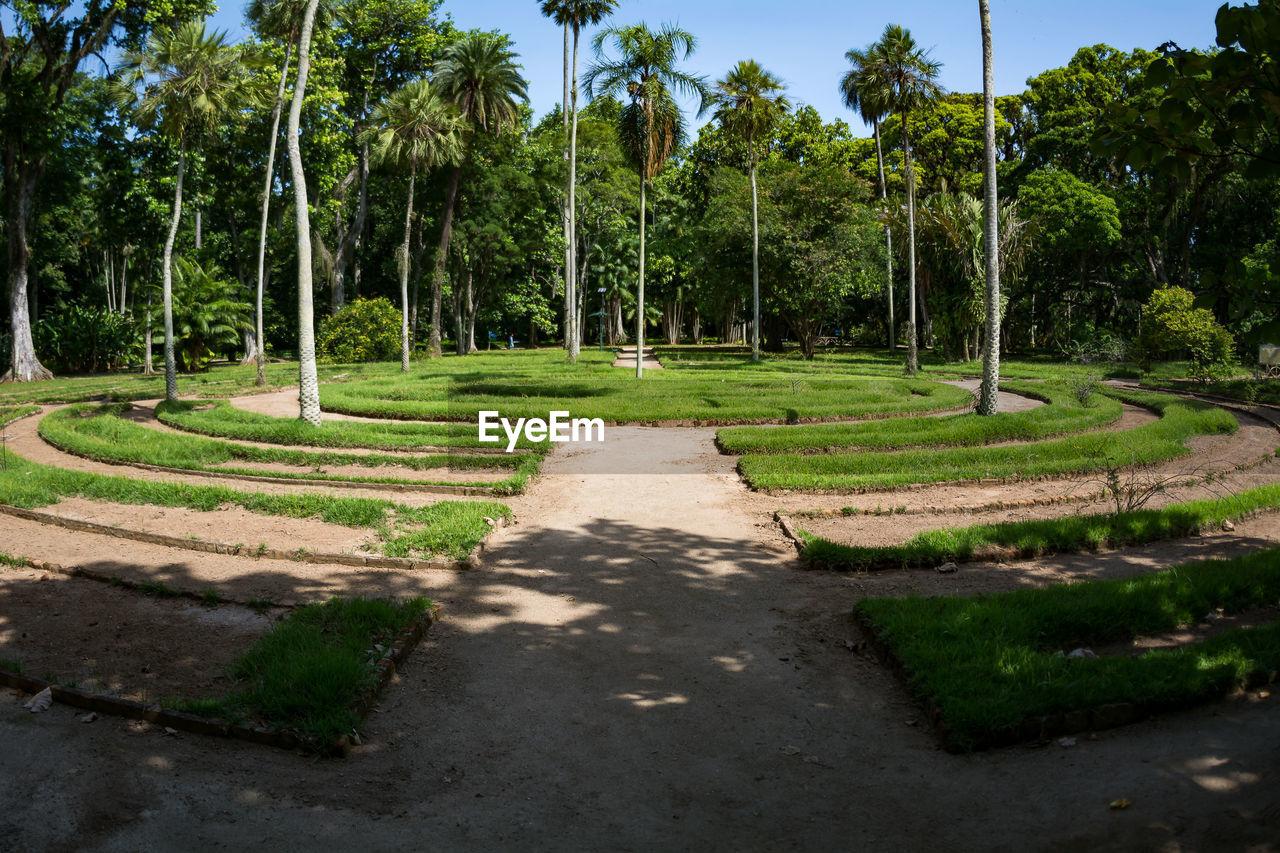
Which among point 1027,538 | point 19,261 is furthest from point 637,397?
point 19,261

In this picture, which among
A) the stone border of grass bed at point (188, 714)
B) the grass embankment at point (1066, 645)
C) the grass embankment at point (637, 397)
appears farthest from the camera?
the grass embankment at point (637, 397)

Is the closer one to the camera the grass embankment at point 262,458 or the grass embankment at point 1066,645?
the grass embankment at point 1066,645

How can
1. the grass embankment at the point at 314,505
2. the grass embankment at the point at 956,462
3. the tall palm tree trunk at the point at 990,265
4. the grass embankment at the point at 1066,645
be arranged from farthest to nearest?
the tall palm tree trunk at the point at 990,265 < the grass embankment at the point at 956,462 < the grass embankment at the point at 314,505 < the grass embankment at the point at 1066,645

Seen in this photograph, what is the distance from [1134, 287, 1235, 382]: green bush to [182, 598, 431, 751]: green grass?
92.9 feet

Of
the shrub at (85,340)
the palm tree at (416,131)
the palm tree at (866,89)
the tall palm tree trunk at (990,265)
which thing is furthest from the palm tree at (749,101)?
the shrub at (85,340)

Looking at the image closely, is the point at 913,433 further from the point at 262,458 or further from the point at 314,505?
the point at 262,458

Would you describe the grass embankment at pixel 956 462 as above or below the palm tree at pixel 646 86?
below

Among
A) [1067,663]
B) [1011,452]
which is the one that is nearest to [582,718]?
[1067,663]

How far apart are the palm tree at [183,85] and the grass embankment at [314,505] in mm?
8620

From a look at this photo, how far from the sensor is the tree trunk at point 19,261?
2969 cm

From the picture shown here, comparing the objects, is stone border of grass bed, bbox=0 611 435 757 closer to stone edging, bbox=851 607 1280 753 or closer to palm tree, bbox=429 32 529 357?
stone edging, bbox=851 607 1280 753

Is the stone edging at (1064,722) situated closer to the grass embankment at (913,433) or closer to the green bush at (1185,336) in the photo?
the grass embankment at (913,433)

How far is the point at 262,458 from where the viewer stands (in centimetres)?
1370

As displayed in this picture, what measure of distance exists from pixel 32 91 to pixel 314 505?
88.0 feet
